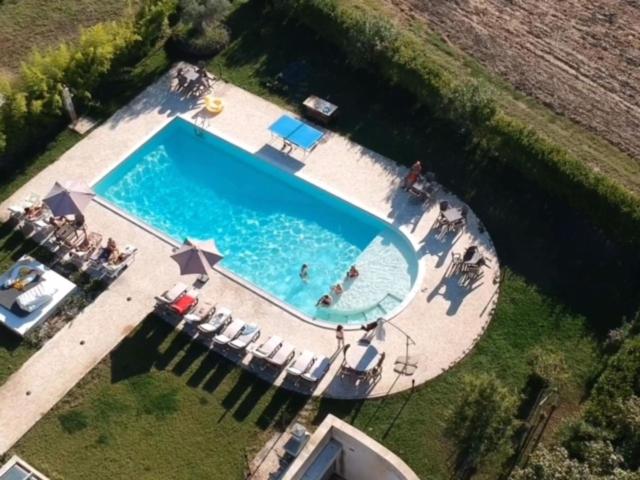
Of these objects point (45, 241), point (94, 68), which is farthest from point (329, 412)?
point (94, 68)

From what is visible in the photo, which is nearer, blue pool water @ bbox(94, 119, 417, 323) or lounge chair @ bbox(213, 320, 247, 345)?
lounge chair @ bbox(213, 320, 247, 345)

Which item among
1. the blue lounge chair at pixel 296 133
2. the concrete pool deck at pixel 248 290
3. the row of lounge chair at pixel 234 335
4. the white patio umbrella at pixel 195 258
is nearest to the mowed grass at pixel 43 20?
the concrete pool deck at pixel 248 290

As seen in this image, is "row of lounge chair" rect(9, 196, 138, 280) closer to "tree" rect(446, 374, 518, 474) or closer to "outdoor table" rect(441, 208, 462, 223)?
"outdoor table" rect(441, 208, 462, 223)

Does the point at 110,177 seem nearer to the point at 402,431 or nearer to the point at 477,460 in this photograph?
the point at 402,431

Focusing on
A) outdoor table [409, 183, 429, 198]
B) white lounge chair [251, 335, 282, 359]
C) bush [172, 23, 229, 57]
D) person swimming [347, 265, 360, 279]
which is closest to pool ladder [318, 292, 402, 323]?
person swimming [347, 265, 360, 279]

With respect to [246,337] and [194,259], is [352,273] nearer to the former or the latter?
[246,337]
